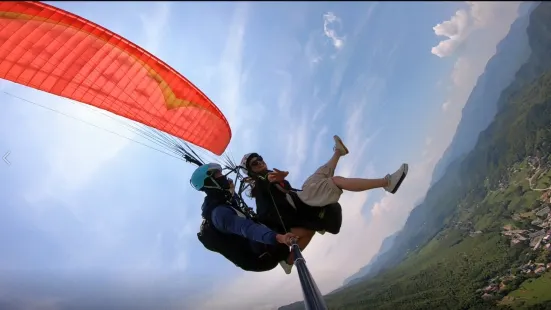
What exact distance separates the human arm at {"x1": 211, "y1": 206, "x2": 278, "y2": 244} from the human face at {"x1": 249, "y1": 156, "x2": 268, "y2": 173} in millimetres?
1703

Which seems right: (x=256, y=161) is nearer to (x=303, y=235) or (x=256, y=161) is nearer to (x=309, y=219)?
(x=309, y=219)

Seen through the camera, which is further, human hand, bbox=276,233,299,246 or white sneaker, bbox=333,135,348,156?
white sneaker, bbox=333,135,348,156

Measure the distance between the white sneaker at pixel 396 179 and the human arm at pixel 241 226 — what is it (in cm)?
229

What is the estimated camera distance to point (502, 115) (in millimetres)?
163500

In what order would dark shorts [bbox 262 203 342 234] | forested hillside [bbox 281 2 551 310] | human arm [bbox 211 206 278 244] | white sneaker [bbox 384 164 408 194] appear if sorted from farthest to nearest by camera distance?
1. forested hillside [bbox 281 2 551 310]
2. dark shorts [bbox 262 203 342 234]
3. white sneaker [bbox 384 164 408 194]
4. human arm [bbox 211 206 278 244]

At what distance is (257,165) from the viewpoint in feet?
21.2

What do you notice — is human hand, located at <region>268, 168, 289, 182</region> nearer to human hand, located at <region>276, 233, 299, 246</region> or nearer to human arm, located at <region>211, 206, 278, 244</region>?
human arm, located at <region>211, 206, 278, 244</region>

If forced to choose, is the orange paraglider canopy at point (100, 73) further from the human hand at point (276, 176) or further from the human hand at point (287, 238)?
the human hand at point (287, 238)

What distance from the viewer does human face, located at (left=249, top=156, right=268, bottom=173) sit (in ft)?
21.1

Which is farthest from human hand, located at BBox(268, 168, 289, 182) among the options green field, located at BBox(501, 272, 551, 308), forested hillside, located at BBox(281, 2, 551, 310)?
green field, located at BBox(501, 272, 551, 308)

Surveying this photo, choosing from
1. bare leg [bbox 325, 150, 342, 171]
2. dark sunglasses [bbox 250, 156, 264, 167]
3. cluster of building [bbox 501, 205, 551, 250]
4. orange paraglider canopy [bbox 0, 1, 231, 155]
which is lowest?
bare leg [bbox 325, 150, 342, 171]

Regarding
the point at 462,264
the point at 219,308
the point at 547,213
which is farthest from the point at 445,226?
the point at 219,308

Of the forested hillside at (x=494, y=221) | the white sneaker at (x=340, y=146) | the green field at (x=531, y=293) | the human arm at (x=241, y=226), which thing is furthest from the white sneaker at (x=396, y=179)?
the green field at (x=531, y=293)

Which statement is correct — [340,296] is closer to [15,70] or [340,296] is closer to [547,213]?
[547,213]
